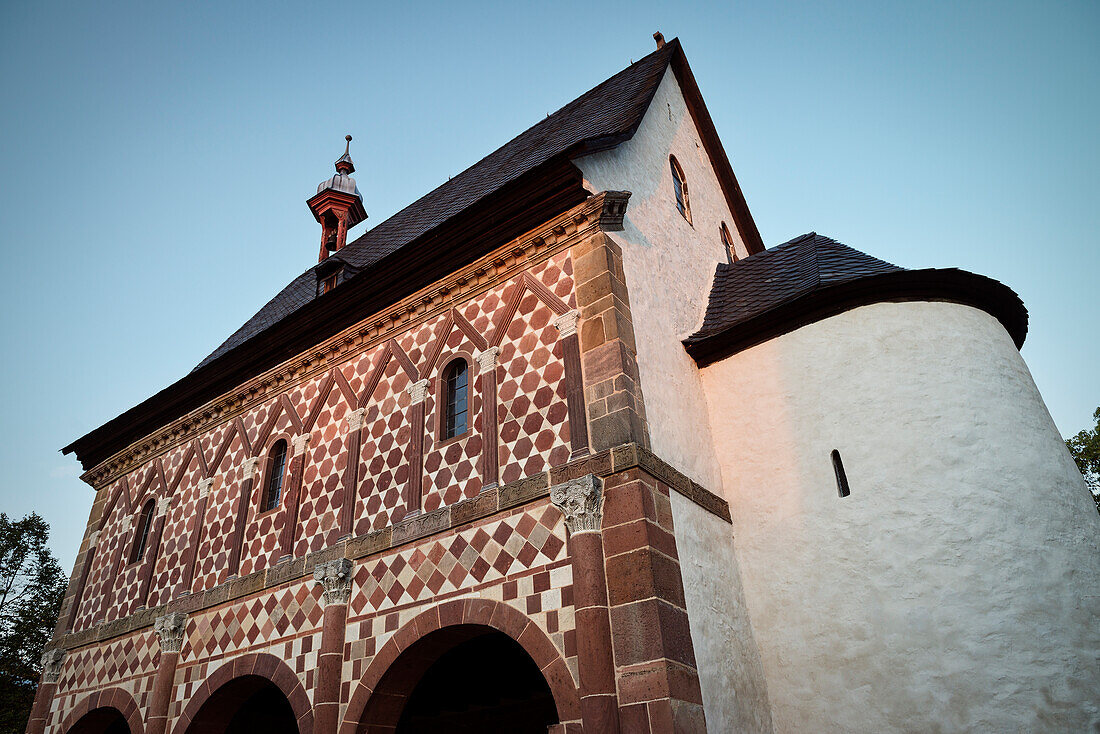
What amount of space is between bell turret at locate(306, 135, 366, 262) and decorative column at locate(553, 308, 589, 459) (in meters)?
14.6

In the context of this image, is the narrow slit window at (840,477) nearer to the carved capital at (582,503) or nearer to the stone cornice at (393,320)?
the carved capital at (582,503)

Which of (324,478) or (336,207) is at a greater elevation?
(336,207)

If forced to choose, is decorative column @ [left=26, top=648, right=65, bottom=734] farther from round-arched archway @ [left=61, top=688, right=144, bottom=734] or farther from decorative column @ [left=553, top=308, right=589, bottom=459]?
decorative column @ [left=553, top=308, right=589, bottom=459]

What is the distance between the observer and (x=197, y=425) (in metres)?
13.6

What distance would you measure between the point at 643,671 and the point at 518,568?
5.71ft

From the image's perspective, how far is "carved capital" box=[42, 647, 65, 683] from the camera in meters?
12.9

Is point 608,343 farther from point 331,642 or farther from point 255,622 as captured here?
point 255,622

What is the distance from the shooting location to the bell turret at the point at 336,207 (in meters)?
21.9

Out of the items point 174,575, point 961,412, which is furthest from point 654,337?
point 174,575

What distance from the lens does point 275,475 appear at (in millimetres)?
11828

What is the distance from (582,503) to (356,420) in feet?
14.8

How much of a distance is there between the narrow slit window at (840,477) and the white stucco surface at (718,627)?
1400 mm

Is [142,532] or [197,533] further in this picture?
[142,532]

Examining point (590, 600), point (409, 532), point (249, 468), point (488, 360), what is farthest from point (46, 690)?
point (590, 600)
